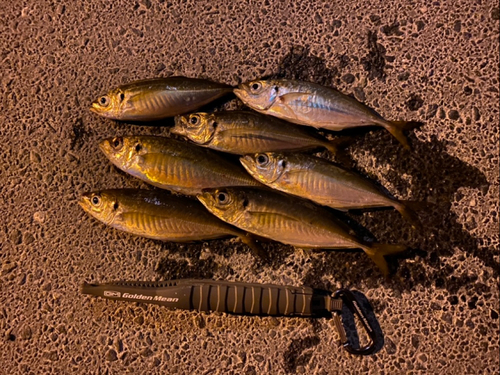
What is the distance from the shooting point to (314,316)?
78.6 inches

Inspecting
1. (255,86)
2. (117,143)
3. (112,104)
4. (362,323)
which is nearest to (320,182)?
(255,86)

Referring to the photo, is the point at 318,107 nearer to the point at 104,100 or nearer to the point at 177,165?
the point at 177,165

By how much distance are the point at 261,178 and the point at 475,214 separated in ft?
3.55

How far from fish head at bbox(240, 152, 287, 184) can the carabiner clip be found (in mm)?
644

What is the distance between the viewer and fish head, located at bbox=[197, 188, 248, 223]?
1.94m

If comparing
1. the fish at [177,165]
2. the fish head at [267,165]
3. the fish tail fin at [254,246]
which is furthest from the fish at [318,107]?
the fish tail fin at [254,246]

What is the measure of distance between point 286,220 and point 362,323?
616mm

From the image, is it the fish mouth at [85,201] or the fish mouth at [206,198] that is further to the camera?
the fish mouth at [85,201]

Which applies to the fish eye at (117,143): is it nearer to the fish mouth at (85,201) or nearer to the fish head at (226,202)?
the fish mouth at (85,201)

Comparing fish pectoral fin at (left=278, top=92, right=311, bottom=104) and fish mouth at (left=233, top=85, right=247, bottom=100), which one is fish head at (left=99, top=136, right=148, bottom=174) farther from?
fish pectoral fin at (left=278, top=92, right=311, bottom=104)

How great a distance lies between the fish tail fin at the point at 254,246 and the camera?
2000 millimetres

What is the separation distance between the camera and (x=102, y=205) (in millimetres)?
2068

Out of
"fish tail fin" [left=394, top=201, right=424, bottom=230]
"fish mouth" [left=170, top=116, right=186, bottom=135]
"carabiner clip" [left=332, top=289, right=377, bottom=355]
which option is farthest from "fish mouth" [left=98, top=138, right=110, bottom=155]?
"fish tail fin" [left=394, top=201, right=424, bottom=230]

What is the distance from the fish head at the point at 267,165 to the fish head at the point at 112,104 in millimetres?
742
